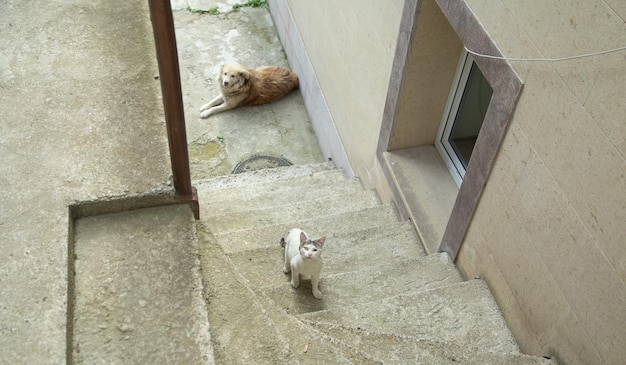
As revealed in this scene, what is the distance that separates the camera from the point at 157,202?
2.77 m

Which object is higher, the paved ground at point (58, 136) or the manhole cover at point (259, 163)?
the paved ground at point (58, 136)

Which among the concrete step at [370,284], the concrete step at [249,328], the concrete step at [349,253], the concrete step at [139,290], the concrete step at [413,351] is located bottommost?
the concrete step at [349,253]

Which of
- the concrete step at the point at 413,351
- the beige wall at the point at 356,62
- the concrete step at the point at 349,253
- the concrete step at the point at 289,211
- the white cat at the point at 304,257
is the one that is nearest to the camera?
the concrete step at the point at 413,351

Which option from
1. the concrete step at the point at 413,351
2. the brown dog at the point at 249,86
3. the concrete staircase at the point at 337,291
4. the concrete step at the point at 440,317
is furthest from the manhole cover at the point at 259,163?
the concrete step at the point at 413,351

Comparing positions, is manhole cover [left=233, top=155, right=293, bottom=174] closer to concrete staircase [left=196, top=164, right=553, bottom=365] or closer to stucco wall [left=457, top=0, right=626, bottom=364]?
concrete staircase [left=196, top=164, right=553, bottom=365]

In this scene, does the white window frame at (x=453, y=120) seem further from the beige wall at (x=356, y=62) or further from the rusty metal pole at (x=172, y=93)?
the rusty metal pole at (x=172, y=93)

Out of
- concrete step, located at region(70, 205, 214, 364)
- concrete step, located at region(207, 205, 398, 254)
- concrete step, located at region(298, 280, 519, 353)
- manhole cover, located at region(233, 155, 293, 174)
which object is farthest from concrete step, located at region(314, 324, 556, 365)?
manhole cover, located at region(233, 155, 293, 174)

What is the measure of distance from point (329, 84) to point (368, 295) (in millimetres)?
2945

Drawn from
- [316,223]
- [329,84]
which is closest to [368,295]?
[316,223]

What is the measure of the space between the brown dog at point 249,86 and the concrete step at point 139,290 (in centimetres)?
397

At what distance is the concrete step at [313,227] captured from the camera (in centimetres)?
432

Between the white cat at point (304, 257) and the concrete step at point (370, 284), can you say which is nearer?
the white cat at point (304, 257)

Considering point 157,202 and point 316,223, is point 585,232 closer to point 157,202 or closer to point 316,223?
point 157,202

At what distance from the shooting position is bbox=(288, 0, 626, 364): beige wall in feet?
7.72
